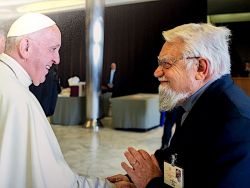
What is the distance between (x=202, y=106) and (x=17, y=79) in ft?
1.97

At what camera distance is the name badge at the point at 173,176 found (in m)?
1.13

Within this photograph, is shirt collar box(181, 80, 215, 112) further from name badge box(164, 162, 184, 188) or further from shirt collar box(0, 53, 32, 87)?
shirt collar box(0, 53, 32, 87)

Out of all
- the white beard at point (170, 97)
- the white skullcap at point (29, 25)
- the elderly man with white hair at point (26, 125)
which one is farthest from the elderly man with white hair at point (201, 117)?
the white skullcap at point (29, 25)

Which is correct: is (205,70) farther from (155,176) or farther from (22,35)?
(22,35)

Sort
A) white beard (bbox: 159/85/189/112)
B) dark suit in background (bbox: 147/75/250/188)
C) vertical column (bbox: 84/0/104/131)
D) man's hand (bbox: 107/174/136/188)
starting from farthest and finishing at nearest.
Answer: vertical column (bbox: 84/0/104/131) → man's hand (bbox: 107/174/136/188) → white beard (bbox: 159/85/189/112) → dark suit in background (bbox: 147/75/250/188)

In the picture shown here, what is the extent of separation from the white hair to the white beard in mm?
126

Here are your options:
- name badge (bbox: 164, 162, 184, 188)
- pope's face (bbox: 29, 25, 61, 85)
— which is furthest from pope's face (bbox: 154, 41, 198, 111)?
pope's face (bbox: 29, 25, 61, 85)

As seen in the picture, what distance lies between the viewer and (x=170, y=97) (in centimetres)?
125

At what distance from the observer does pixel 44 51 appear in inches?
49.4

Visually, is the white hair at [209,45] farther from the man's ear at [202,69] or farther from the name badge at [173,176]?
the name badge at [173,176]

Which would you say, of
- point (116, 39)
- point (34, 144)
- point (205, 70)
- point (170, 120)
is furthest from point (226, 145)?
point (116, 39)

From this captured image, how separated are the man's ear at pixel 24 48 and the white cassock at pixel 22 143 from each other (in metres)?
0.06

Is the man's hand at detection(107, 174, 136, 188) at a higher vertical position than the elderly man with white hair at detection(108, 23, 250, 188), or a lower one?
lower

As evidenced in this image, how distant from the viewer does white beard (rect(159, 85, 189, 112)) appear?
4.06ft
